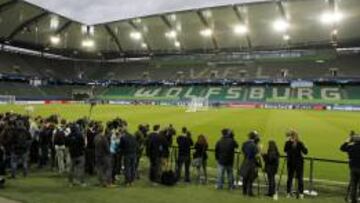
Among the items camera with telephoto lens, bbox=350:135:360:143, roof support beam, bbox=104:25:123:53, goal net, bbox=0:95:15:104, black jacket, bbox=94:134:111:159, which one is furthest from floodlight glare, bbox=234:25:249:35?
camera with telephoto lens, bbox=350:135:360:143

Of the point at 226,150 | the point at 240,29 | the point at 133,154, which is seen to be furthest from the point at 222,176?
the point at 240,29

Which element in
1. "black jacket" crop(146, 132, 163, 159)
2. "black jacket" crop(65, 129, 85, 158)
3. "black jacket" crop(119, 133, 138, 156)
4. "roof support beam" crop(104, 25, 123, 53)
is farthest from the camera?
"roof support beam" crop(104, 25, 123, 53)

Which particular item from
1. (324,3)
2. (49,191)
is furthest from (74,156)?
(324,3)

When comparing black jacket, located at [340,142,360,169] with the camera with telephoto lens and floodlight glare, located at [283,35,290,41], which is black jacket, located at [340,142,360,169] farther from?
floodlight glare, located at [283,35,290,41]

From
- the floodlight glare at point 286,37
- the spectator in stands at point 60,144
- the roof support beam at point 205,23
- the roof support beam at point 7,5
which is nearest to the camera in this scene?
the spectator in stands at point 60,144

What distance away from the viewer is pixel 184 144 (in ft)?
54.1

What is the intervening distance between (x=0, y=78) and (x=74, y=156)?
258 ft

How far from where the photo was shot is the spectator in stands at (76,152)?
15000 mm

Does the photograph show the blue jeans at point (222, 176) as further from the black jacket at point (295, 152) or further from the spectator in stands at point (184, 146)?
the black jacket at point (295, 152)

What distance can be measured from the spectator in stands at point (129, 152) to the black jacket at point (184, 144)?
1.74 meters

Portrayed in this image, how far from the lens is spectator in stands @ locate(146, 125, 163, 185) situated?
1582cm

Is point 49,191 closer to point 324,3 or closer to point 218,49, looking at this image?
point 324,3

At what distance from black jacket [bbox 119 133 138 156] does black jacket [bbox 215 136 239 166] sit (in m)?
2.91

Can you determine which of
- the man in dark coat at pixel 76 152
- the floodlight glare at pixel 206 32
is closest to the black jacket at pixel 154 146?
the man in dark coat at pixel 76 152
